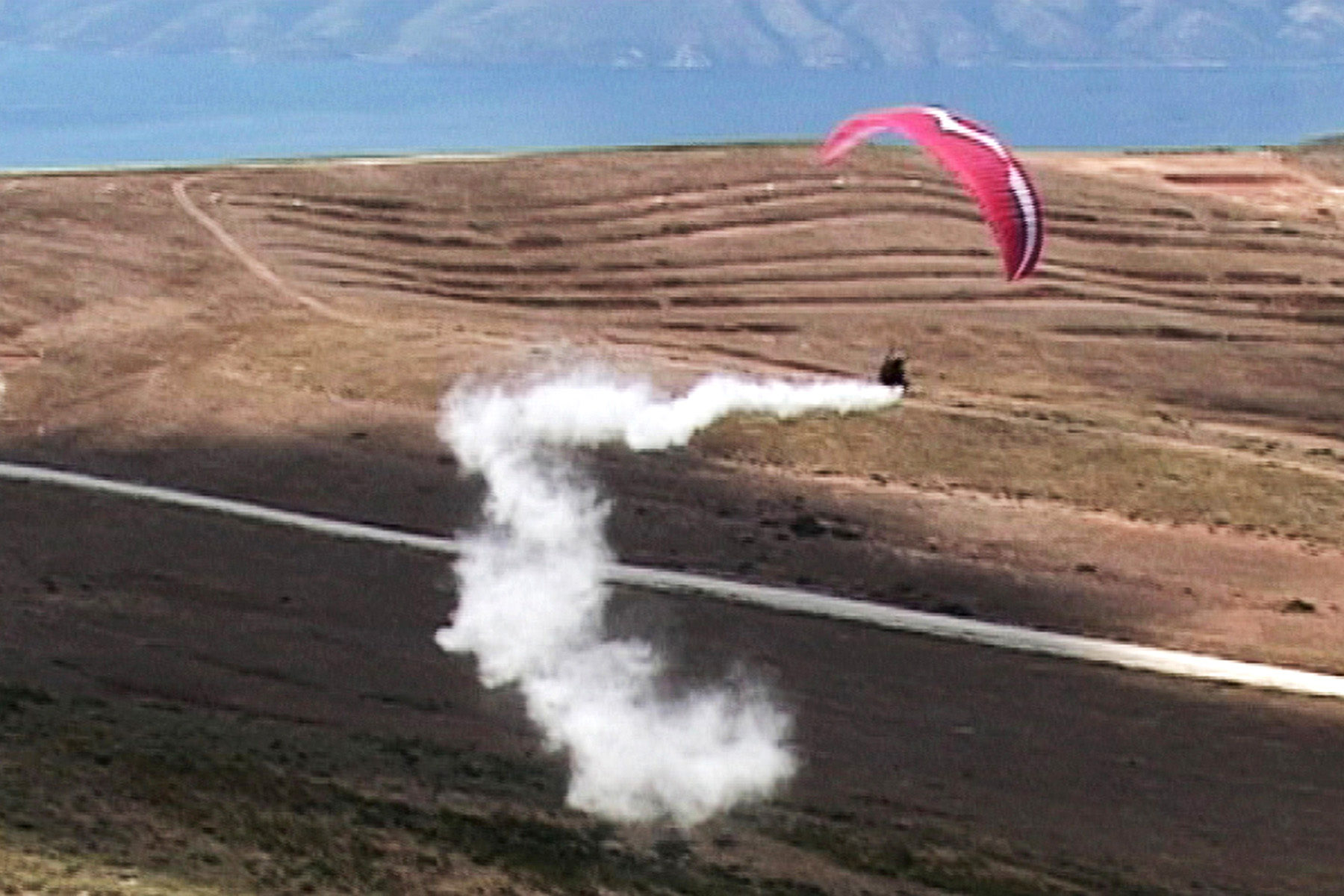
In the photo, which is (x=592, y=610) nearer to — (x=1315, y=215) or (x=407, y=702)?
(x=407, y=702)

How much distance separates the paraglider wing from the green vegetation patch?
22.3 ft

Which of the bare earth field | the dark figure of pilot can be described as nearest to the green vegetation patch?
the bare earth field

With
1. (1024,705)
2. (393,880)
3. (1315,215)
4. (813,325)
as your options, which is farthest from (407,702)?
(1315,215)

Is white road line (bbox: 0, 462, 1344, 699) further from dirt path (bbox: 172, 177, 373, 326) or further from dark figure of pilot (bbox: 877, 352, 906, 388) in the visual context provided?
dirt path (bbox: 172, 177, 373, 326)

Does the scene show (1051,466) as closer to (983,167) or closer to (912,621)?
(983,167)

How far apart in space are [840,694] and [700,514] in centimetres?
988

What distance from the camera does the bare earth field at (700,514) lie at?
907 inches

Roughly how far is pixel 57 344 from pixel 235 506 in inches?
661

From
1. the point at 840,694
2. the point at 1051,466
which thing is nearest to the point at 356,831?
the point at 840,694

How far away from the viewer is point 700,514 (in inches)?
1489

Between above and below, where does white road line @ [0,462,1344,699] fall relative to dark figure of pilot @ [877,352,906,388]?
below

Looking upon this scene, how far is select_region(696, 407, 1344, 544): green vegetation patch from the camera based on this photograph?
4053 centimetres

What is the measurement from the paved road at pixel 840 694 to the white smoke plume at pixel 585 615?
2.31 feet

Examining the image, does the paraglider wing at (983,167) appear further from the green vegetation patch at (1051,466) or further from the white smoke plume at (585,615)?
the white smoke plume at (585,615)
